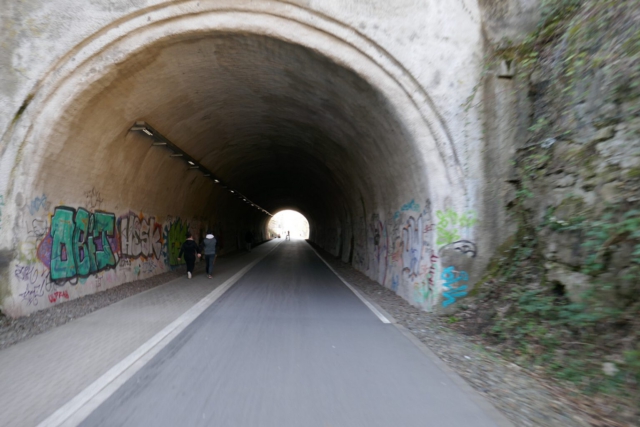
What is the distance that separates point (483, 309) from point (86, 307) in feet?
24.9

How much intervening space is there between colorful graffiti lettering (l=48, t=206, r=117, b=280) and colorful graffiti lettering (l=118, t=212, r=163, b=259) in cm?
60

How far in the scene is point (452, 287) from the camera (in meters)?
8.37

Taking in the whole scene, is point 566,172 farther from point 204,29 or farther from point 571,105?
point 204,29

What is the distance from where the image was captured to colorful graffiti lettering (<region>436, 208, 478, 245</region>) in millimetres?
8492

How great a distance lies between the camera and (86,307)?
8914 mm

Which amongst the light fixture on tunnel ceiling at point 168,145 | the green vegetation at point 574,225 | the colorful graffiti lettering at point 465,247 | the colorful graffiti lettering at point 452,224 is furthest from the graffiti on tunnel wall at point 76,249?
the green vegetation at point 574,225

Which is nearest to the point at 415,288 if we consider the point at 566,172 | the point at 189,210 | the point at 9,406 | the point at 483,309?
the point at 483,309

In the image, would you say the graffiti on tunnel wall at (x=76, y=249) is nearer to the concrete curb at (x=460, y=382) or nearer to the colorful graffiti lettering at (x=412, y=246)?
the concrete curb at (x=460, y=382)

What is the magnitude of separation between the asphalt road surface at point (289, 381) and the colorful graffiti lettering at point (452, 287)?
131 centimetres

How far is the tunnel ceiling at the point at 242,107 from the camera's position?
8992mm

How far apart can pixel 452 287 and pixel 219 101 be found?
780cm

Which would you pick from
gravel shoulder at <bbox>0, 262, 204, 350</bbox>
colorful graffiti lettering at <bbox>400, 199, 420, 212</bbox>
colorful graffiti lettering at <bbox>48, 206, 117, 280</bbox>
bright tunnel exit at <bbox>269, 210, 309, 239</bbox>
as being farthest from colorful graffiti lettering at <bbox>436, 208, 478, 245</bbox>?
bright tunnel exit at <bbox>269, 210, 309, 239</bbox>

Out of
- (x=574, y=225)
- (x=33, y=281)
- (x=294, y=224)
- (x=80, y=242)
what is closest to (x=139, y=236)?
(x=80, y=242)

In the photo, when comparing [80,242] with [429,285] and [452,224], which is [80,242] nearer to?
[429,285]
